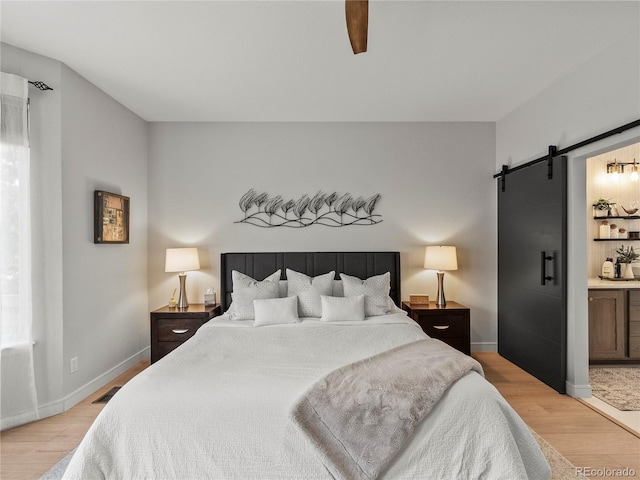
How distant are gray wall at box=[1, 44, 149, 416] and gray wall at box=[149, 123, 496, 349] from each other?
20.3 inches

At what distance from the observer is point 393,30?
246 cm

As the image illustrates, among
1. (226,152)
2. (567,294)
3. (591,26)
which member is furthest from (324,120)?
(567,294)

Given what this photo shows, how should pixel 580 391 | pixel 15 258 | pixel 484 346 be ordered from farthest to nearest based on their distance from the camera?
pixel 484 346 → pixel 580 391 → pixel 15 258

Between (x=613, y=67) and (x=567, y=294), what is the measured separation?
180 cm

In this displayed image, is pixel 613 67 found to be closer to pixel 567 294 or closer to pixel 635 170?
pixel 567 294

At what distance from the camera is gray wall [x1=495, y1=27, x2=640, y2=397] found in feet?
8.39

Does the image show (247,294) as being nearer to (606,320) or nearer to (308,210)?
(308,210)

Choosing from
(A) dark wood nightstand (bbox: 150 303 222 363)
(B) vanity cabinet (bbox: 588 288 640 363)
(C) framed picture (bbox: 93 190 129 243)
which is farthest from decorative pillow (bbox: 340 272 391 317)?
(C) framed picture (bbox: 93 190 129 243)

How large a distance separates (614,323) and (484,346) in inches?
51.4

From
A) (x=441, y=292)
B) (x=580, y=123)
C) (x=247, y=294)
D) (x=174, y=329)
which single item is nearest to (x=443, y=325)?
(x=441, y=292)

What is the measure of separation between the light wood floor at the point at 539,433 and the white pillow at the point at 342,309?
147 cm

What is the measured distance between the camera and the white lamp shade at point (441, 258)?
3.96 metres

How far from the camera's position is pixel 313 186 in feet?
14.1

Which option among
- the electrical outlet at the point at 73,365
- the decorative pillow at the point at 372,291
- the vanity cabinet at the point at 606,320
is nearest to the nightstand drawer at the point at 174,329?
the electrical outlet at the point at 73,365
